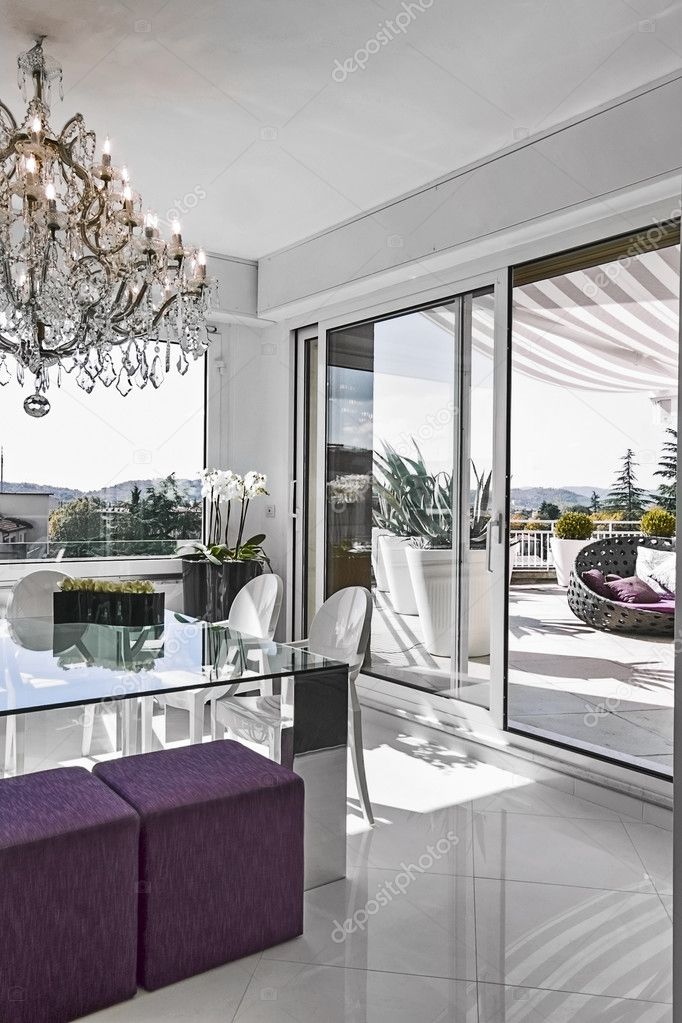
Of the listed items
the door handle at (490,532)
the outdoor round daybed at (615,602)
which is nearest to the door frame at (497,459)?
the door handle at (490,532)

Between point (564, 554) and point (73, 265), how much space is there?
2369 millimetres

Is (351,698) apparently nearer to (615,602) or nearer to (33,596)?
(615,602)

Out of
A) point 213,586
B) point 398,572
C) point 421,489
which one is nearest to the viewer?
point 421,489

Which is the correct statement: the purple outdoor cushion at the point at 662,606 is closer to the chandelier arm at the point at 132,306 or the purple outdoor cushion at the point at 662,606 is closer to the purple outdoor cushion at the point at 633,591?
the purple outdoor cushion at the point at 633,591

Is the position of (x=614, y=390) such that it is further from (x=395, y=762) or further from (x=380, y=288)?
(x=395, y=762)

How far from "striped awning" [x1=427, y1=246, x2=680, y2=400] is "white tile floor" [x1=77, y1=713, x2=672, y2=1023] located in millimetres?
1792

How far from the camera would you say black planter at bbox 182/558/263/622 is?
15.8 ft

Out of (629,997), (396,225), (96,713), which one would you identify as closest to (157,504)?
(96,713)

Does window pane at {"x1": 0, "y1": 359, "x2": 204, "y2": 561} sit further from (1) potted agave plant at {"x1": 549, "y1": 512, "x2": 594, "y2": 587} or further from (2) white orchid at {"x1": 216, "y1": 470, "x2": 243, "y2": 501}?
(1) potted agave plant at {"x1": 549, "y1": 512, "x2": 594, "y2": 587}

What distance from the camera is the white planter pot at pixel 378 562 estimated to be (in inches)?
181

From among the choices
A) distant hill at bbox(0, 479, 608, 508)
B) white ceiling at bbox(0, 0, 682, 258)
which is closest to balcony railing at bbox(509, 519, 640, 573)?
distant hill at bbox(0, 479, 608, 508)

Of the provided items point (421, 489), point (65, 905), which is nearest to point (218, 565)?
point (421, 489)

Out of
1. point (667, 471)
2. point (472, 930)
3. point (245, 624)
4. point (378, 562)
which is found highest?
point (667, 471)

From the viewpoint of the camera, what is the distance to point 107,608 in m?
3.05
